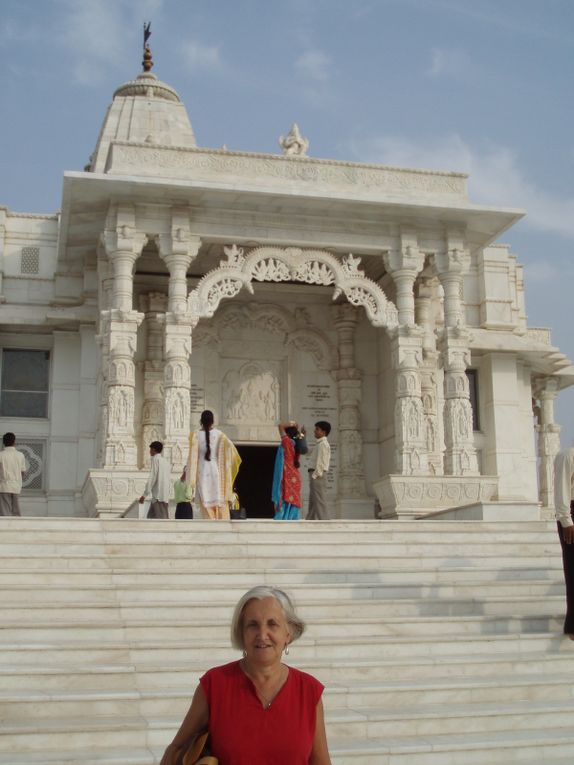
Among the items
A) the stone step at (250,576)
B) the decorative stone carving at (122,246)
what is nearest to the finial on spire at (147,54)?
the decorative stone carving at (122,246)

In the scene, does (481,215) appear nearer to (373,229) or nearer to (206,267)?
(373,229)

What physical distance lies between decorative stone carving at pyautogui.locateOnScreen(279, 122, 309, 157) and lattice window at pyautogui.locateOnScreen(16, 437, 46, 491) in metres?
7.24

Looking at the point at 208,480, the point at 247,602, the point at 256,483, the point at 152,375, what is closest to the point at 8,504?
the point at 208,480

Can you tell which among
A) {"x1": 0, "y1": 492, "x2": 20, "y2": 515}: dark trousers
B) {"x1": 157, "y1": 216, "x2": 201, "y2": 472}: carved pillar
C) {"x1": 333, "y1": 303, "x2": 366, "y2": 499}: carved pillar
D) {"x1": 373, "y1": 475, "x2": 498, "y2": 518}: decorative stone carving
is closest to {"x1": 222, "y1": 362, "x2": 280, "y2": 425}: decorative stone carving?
{"x1": 333, "y1": 303, "x2": 366, "y2": 499}: carved pillar

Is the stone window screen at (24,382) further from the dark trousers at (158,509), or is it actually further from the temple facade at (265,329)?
the dark trousers at (158,509)

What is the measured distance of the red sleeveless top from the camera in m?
3.45

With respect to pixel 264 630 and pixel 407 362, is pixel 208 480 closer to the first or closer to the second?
pixel 407 362

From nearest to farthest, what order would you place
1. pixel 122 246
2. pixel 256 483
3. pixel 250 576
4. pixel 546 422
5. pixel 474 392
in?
pixel 250 576 < pixel 122 246 < pixel 474 392 < pixel 256 483 < pixel 546 422

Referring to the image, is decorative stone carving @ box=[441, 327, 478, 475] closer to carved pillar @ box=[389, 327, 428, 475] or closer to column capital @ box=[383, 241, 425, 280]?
carved pillar @ box=[389, 327, 428, 475]

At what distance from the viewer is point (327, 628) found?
8.35m

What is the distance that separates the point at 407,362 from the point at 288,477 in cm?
398

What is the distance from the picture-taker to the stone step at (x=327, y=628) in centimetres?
787

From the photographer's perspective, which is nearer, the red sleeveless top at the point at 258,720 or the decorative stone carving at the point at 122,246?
the red sleeveless top at the point at 258,720

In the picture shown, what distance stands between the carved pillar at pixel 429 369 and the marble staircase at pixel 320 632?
6.60m
